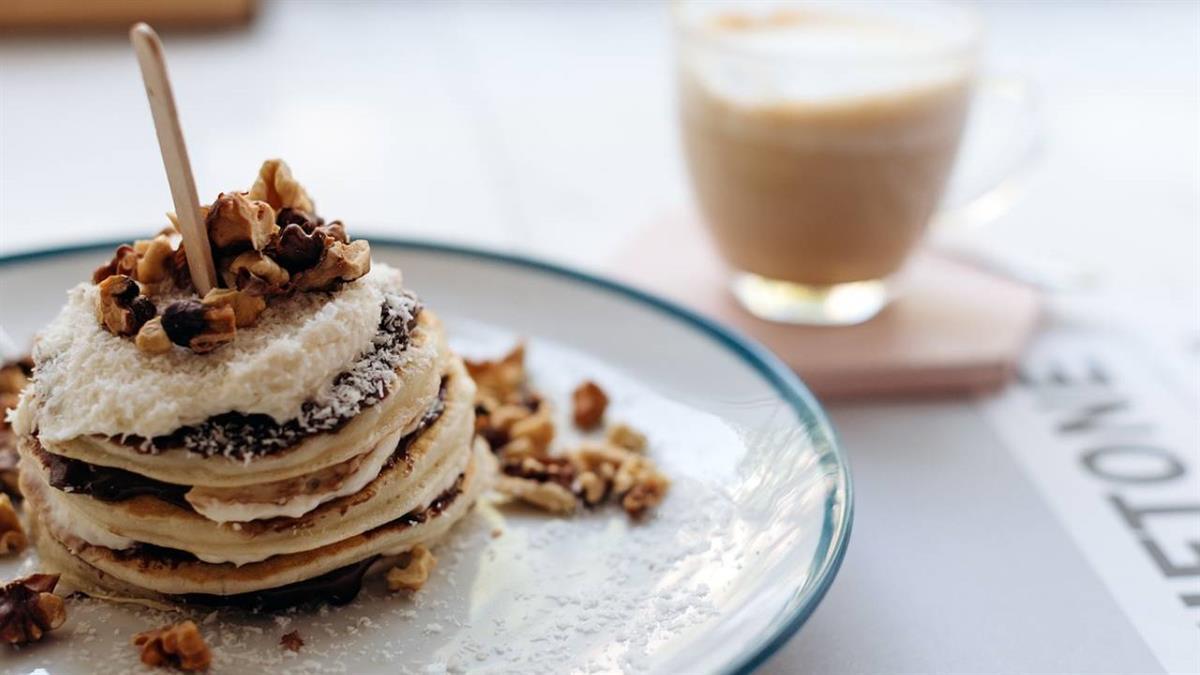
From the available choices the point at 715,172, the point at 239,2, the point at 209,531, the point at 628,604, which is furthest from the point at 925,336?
the point at 239,2

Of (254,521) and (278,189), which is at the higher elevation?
(278,189)

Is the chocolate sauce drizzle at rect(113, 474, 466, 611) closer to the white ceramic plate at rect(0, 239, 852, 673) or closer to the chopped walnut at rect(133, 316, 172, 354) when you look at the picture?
the white ceramic plate at rect(0, 239, 852, 673)

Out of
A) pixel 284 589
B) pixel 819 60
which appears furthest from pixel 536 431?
pixel 819 60

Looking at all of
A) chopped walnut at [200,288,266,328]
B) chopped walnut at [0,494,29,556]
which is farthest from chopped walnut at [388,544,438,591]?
chopped walnut at [0,494,29,556]

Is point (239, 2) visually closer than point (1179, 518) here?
No

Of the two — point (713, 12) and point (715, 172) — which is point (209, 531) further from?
point (713, 12)

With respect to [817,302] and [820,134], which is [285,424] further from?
[817,302]
